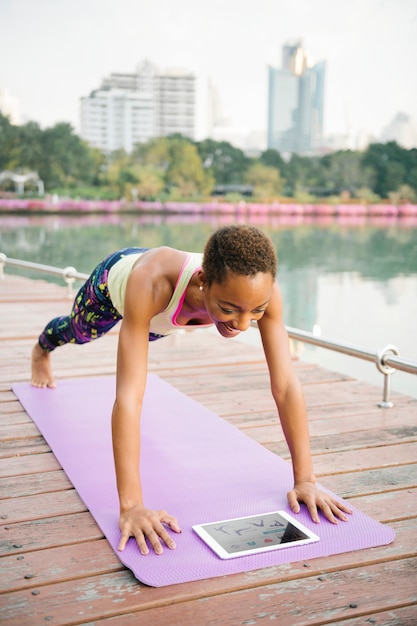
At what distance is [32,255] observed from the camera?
17219 mm

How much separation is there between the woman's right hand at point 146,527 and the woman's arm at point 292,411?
37 cm

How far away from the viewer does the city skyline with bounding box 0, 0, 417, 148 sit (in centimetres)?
5500

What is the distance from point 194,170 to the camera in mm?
39656

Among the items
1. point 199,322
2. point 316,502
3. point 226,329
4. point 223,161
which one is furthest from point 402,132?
point 226,329

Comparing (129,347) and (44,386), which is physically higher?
(129,347)

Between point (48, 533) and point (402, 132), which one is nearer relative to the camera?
point (48, 533)

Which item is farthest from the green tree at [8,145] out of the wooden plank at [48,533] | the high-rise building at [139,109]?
the high-rise building at [139,109]

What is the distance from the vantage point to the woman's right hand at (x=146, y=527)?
1617mm

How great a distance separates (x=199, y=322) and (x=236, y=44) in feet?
226

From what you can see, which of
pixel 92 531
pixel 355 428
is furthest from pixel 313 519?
pixel 355 428

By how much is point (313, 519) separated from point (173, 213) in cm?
3727

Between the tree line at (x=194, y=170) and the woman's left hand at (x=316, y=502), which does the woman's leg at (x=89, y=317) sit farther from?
the tree line at (x=194, y=170)

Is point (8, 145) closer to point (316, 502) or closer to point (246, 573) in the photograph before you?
point (316, 502)

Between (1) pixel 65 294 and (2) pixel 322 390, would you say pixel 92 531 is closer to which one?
(2) pixel 322 390
